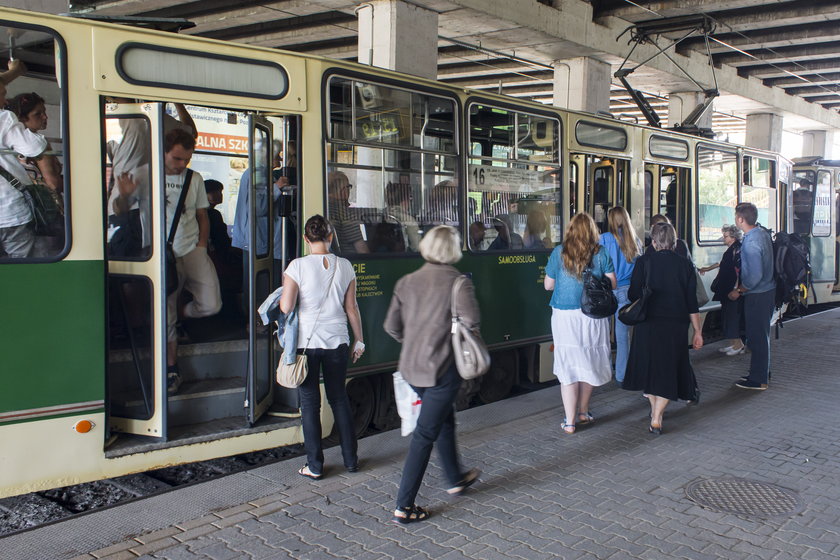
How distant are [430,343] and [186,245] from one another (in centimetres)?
227

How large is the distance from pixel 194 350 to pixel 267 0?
9.09 meters

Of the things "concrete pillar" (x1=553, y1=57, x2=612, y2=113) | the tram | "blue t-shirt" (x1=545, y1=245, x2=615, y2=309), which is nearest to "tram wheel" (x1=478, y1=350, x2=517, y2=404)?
the tram

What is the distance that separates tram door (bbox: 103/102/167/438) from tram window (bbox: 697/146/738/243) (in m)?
7.66

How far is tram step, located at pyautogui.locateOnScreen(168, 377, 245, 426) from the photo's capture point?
5336mm

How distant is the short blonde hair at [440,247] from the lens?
431 centimetres

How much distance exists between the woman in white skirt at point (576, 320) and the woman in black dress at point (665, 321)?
32 cm

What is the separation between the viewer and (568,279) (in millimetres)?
6012

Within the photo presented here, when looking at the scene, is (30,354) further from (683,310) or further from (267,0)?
(267,0)

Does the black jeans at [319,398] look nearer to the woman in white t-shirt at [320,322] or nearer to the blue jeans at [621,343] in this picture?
the woman in white t-shirt at [320,322]

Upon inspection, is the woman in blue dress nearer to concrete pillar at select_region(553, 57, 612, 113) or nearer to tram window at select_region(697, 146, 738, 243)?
tram window at select_region(697, 146, 738, 243)

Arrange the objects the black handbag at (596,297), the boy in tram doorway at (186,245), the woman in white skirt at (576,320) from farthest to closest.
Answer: the woman in white skirt at (576,320) → the black handbag at (596,297) → the boy in tram doorway at (186,245)

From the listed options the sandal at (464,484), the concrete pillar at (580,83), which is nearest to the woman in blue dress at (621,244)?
the sandal at (464,484)

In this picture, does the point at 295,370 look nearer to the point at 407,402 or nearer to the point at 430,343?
the point at 407,402

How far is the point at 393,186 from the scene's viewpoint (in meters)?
6.00
